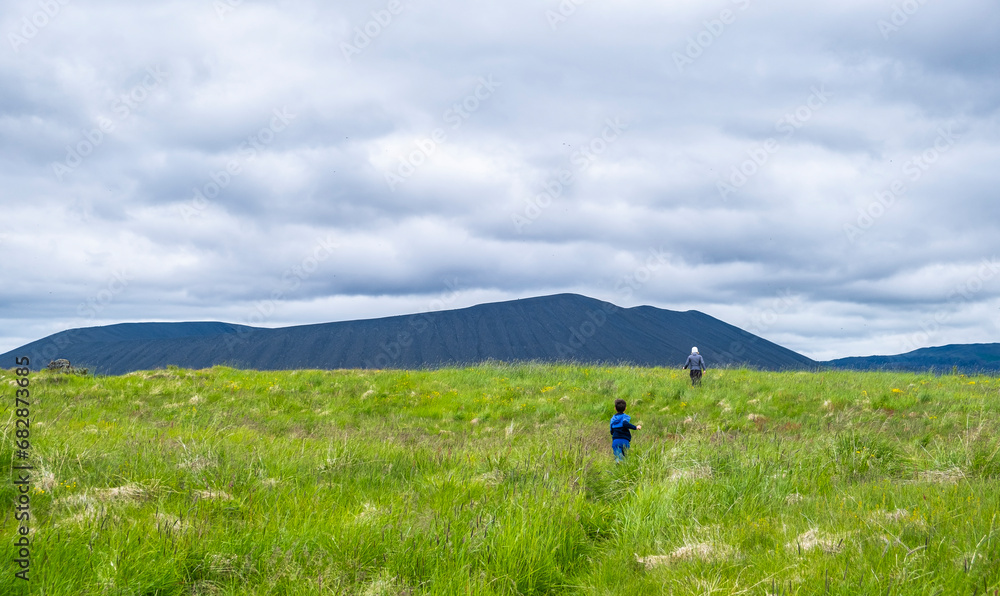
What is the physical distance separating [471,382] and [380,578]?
1749 centimetres

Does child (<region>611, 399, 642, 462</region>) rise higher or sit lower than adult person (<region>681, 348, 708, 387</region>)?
lower

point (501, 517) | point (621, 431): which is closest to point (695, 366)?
point (621, 431)

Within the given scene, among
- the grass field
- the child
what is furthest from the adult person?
the child

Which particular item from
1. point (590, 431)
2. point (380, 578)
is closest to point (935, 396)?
point (590, 431)

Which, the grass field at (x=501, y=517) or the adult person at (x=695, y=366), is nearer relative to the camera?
the grass field at (x=501, y=517)

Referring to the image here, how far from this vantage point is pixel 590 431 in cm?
1288

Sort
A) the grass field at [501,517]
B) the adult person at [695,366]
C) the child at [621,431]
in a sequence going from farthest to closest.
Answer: the adult person at [695,366]
the child at [621,431]
the grass field at [501,517]

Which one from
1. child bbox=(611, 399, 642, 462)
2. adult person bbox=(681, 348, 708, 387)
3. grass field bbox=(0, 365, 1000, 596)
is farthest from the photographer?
adult person bbox=(681, 348, 708, 387)

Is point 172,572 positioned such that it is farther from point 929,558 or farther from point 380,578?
point 929,558

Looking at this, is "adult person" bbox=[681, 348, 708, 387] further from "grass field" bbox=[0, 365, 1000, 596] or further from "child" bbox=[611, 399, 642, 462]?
"child" bbox=[611, 399, 642, 462]

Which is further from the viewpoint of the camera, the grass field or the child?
the child

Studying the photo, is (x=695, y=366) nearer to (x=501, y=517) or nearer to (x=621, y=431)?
(x=621, y=431)

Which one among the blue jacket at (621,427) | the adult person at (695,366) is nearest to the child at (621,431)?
the blue jacket at (621,427)

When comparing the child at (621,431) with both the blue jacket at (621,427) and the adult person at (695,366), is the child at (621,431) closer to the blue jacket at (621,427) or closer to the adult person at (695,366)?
the blue jacket at (621,427)
